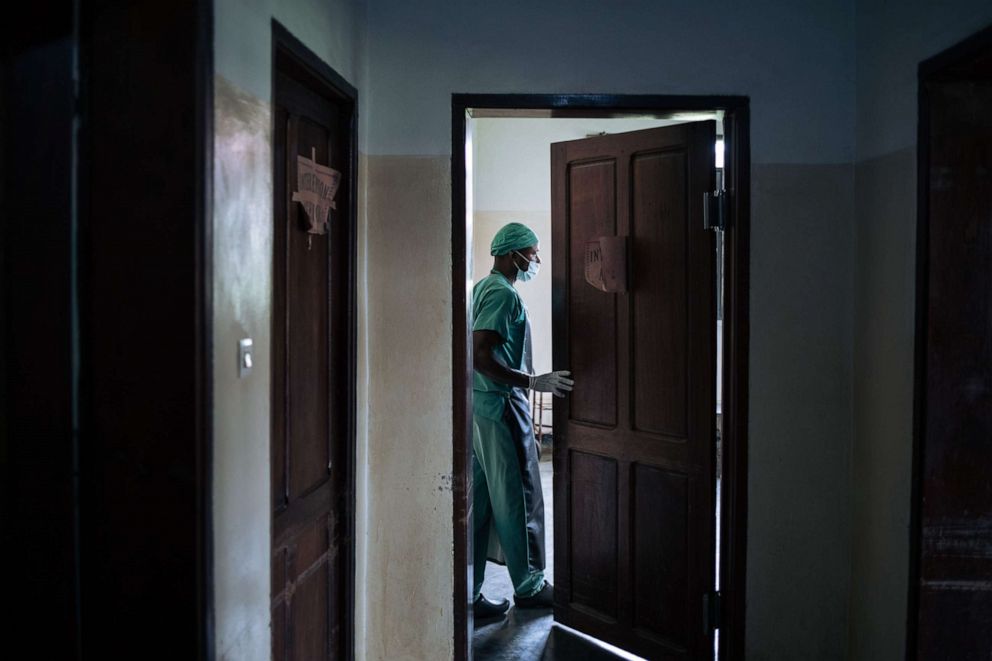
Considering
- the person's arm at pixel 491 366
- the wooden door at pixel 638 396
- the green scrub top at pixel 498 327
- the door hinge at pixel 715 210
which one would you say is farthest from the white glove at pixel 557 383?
the door hinge at pixel 715 210

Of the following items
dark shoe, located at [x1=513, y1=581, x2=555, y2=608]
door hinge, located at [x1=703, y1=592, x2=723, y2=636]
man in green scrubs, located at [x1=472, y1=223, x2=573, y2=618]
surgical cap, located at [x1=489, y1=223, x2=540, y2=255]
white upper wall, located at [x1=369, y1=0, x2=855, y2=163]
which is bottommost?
dark shoe, located at [x1=513, y1=581, x2=555, y2=608]

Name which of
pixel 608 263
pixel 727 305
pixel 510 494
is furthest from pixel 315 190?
pixel 510 494

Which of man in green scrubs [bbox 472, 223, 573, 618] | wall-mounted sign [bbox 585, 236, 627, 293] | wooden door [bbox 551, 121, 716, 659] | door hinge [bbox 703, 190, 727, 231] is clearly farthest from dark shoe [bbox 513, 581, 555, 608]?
door hinge [bbox 703, 190, 727, 231]

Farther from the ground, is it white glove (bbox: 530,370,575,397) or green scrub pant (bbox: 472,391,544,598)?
white glove (bbox: 530,370,575,397)

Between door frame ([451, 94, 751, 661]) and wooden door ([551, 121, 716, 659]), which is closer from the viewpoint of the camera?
door frame ([451, 94, 751, 661])

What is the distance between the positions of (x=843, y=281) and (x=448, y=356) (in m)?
1.20

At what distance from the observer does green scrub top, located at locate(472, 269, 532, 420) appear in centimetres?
319

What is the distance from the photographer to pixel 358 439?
7.64ft

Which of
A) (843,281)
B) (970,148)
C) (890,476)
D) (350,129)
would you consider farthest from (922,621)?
(350,129)

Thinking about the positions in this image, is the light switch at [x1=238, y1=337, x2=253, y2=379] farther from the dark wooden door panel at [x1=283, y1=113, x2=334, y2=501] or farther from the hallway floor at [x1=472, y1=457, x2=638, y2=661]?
the hallway floor at [x1=472, y1=457, x2=638, y2=661]

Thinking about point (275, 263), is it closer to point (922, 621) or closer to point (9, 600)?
point (9, 600)

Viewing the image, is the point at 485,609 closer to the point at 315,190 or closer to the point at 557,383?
the point at 557,383

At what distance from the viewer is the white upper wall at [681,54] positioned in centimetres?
239

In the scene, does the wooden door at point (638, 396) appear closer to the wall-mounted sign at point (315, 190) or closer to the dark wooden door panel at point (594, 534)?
the dark wooden door panel at point (594, 534)
